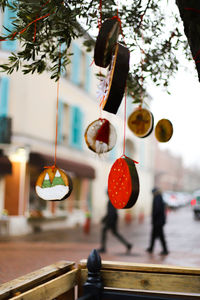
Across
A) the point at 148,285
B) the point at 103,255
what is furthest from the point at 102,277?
the point at 103,255

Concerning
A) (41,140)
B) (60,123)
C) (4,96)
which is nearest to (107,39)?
(4,96)

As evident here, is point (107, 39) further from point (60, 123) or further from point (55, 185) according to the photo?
point (60, 123)

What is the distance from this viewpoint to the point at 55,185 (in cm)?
324

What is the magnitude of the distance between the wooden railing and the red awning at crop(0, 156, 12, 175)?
1170 centimetres

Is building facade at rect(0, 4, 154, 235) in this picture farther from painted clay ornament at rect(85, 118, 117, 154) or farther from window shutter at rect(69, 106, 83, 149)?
painted clay ornament at rect(85, 118, 117, 154)

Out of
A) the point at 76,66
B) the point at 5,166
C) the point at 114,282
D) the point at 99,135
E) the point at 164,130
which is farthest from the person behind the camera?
the point at 76,66

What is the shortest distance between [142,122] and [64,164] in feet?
45.4

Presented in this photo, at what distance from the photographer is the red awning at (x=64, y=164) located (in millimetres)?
16062

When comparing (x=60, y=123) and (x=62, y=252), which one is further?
(x=60, y=123)

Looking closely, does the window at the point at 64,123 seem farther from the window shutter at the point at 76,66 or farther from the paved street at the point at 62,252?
the paved street at the point at 62,252

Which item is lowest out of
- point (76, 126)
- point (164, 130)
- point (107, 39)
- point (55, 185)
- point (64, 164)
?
point (55, 185)

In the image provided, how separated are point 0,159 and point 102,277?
475 inches

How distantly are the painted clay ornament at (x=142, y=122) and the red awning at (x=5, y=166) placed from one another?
1115cm

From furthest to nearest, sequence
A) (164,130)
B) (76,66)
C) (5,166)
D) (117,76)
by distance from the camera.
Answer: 1. (76,66)
2. (5,166)
3. (164,130)
4. (117,76)
